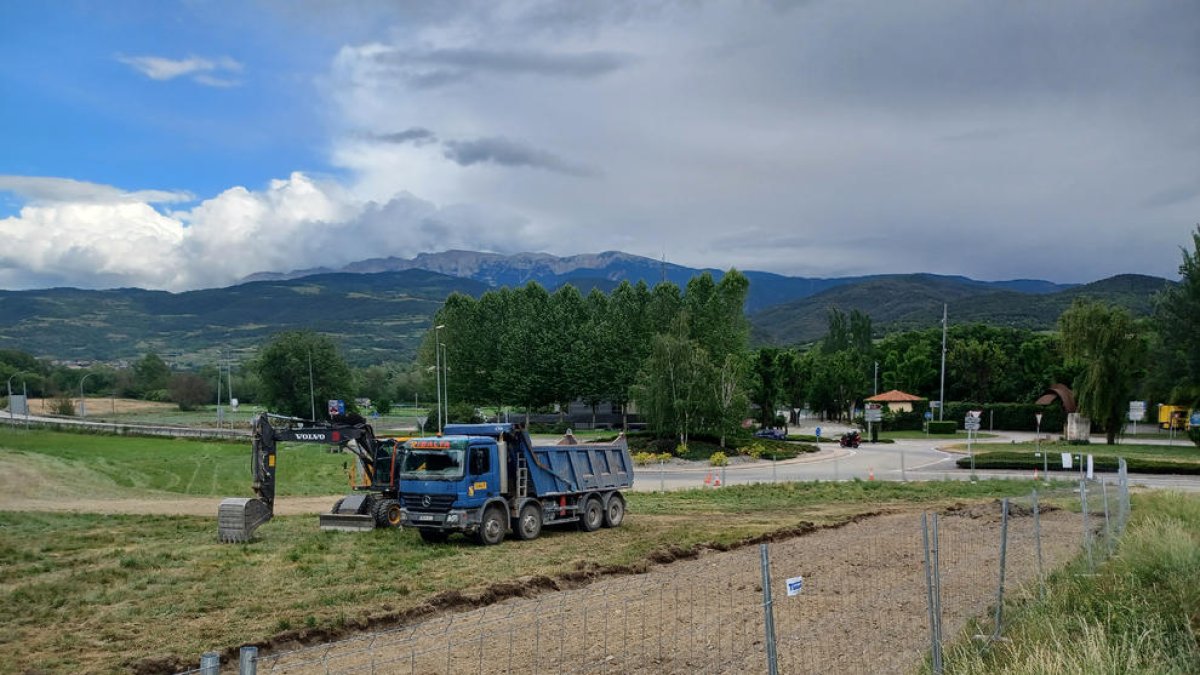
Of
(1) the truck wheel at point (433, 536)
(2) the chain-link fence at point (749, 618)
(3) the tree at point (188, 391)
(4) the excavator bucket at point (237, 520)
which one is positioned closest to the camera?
(2) the chain-link fence at point (749, 618)

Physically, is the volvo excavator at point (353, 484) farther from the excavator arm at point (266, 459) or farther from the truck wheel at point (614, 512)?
the truck wheel at point (614, 512)

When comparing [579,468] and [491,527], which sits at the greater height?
[579,468]

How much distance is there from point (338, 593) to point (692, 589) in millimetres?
6297

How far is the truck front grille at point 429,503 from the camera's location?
73.3 feet

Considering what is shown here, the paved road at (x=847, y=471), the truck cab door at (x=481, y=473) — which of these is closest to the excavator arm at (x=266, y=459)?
the truck cab door at (x=481, y=473)

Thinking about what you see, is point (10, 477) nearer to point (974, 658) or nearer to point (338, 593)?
point (338, 593)

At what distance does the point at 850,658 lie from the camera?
11.1 metres

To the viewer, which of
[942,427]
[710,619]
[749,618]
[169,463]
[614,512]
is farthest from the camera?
[942,427]

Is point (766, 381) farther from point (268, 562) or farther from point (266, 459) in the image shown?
point (268, 562)

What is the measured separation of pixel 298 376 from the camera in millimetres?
109625

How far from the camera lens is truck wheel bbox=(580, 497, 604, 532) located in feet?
85.4

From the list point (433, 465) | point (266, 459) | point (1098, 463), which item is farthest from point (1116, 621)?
point (1098, 463)

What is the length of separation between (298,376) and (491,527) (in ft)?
305

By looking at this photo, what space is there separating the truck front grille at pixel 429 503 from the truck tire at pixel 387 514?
3.04 meters
